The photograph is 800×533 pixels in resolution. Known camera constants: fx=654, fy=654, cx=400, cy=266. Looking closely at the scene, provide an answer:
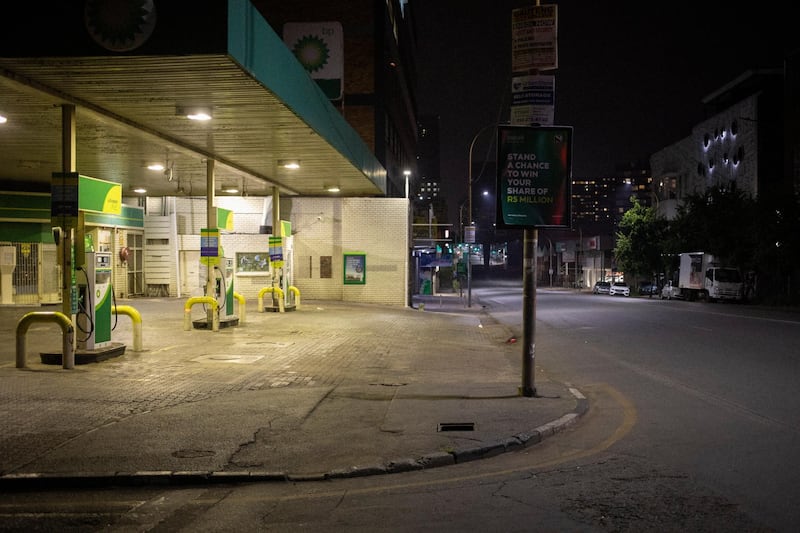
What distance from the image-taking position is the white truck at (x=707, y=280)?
42844 mm

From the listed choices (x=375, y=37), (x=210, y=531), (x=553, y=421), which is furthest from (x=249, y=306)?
(x=210, y=531)

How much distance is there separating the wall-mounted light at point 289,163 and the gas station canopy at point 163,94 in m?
0.07

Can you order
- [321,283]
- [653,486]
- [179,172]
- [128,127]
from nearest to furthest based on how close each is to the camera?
[653,486]
[128,127]
[179,172]
[321,283]

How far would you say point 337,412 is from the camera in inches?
343

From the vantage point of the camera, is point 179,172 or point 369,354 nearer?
point 369,354

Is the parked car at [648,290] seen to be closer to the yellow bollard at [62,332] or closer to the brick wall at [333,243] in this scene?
the brick wall at [333,243]

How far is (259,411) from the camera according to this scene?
8633 mm

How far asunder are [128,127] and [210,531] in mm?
10992

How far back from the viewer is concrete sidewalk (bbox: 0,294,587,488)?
6.46m

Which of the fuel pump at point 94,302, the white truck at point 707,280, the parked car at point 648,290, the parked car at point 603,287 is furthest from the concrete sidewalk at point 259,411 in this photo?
the parked car at point 603,287

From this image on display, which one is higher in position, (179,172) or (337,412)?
(179,172)

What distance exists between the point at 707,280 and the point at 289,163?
115 ft

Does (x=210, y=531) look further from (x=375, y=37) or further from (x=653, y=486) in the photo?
(x=375, y=37)

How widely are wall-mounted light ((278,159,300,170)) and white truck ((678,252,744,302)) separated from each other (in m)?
33.7
